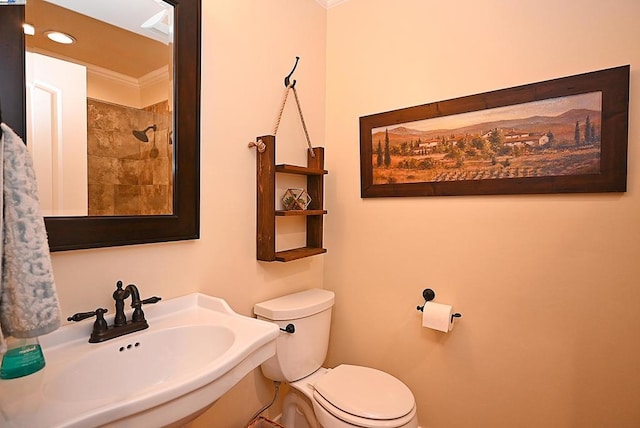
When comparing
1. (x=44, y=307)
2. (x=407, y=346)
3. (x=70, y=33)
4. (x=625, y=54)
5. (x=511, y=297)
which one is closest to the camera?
(x=44, y=307)

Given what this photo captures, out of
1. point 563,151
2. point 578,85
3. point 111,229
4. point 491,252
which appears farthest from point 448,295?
point 111,229

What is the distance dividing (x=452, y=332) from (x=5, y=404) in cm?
160

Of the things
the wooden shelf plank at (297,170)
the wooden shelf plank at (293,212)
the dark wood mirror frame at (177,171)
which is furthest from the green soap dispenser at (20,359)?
the wooden shelf plank at (297,170)

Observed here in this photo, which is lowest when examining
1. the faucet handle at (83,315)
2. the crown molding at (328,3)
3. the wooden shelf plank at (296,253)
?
the faucet handle at (83,315)

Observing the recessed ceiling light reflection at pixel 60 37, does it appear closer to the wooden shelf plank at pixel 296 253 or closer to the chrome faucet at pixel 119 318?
the chrome faucet at pixel 119 318

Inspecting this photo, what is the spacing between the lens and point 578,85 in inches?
50.9

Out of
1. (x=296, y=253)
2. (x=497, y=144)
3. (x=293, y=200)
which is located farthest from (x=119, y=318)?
(x=497, y=144)

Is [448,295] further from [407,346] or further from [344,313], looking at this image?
[344,313]

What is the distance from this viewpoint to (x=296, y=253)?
168 centimetres

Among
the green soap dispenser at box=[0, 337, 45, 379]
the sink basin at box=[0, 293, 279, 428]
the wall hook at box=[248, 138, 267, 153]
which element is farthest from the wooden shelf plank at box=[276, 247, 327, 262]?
the green soap dispenser at box=[0, 337, 45, 379]

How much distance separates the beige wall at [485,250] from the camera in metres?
1.26

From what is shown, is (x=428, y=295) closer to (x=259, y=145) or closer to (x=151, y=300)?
(x=259, y=145)

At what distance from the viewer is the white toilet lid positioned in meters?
1.30

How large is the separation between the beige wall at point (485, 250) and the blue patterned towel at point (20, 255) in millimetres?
1474
